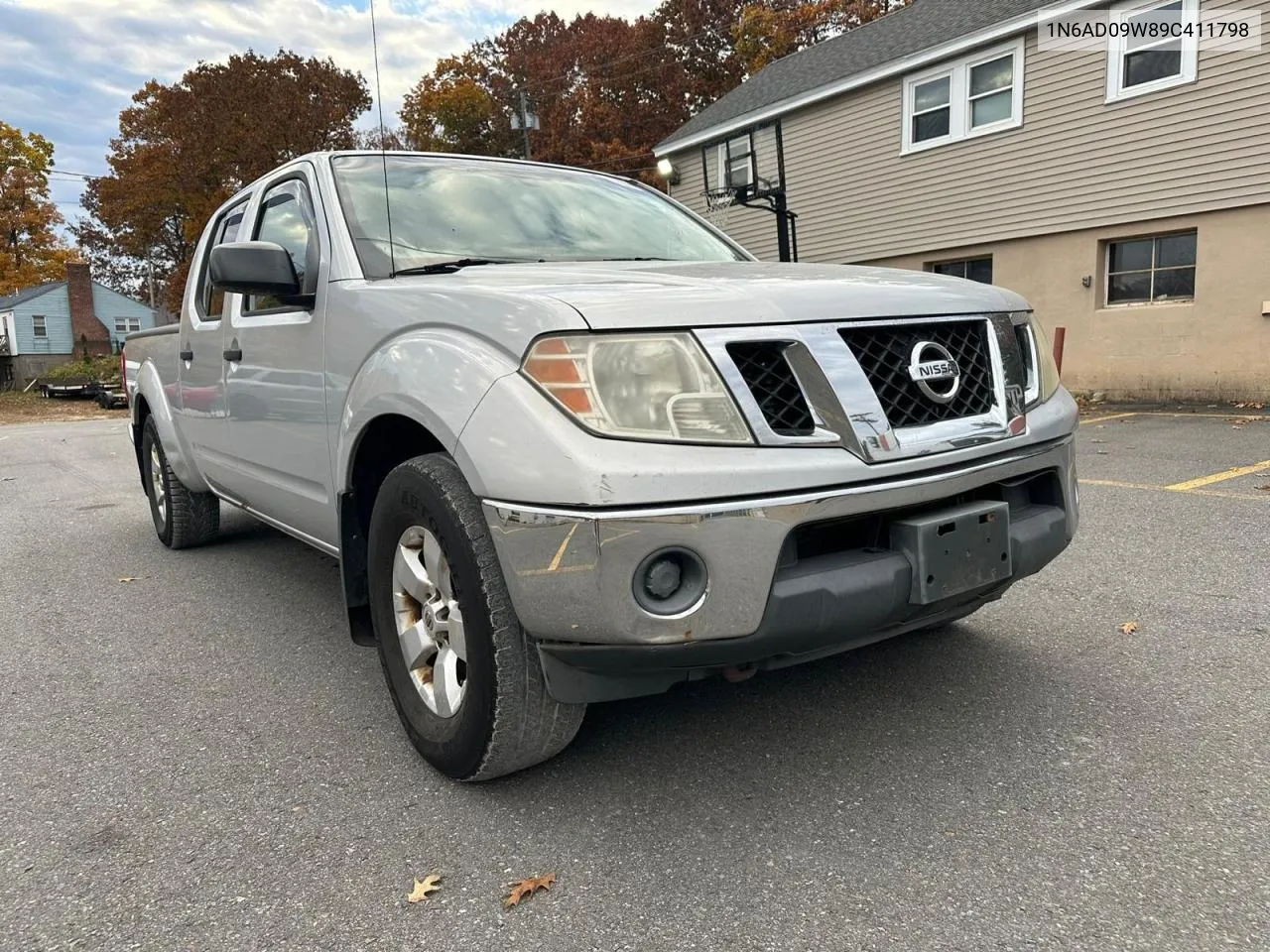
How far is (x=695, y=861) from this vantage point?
207cm

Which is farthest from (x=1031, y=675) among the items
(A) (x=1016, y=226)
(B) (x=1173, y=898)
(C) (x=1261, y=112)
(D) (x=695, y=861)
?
(A) (x=1016, y=226)

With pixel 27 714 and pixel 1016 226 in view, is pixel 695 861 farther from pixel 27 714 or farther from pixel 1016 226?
pixel 1016 226

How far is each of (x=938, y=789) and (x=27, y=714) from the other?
2.88 meters

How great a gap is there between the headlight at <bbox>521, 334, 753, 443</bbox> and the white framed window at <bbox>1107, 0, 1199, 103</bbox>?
11861 mm

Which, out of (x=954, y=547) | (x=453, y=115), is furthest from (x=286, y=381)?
(x=453, y=115)

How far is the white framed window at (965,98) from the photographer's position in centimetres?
1278

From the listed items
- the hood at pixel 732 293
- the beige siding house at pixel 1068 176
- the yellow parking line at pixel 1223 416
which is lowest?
the yellow parking line at pixel 1223 416

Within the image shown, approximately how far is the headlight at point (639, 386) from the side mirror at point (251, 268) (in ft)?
4.25

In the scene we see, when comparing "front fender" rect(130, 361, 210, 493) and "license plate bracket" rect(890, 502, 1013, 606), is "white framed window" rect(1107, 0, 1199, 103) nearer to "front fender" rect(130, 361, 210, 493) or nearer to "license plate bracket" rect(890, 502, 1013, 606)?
"license plate bracket" rect(890, 502, 1013, 606)

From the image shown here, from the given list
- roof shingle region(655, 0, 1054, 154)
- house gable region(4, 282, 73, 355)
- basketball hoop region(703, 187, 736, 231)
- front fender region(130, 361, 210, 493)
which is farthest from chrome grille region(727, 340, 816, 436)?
house gable region(4, 282, 73, 355)

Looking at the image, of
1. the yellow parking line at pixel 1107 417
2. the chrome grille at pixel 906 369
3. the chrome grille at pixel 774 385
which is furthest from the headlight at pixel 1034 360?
the yellow parking line at pixel 1107 417

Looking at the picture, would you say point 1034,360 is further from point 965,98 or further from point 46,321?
point 46,321

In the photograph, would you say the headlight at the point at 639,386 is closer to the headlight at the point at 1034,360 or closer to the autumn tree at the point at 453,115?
the headlight at the point at 1034,360

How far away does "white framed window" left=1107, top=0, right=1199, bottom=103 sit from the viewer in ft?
35.8
